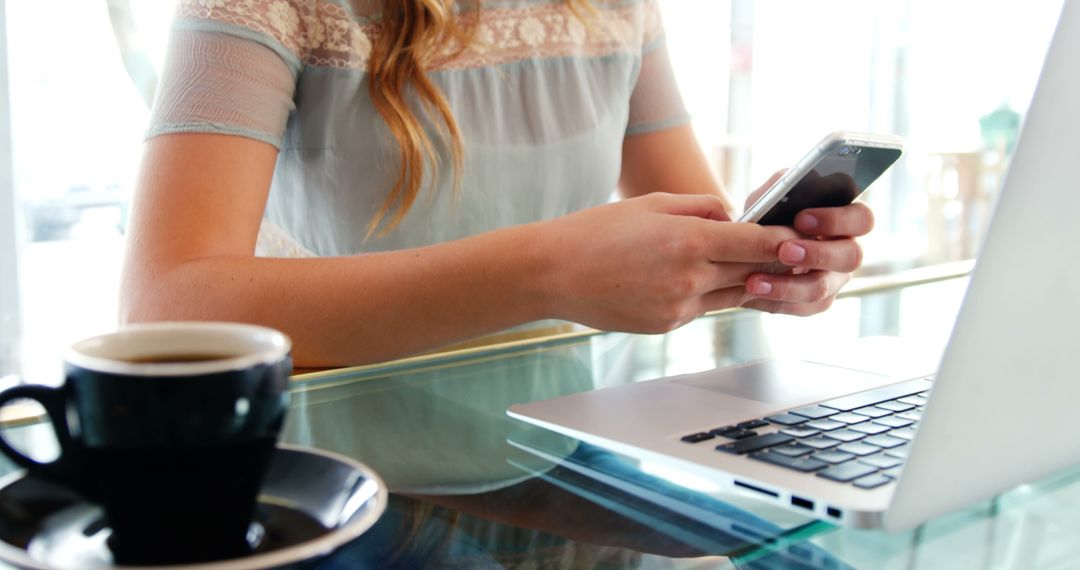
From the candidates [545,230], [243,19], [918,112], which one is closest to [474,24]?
[243,19]

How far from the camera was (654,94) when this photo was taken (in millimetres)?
1366

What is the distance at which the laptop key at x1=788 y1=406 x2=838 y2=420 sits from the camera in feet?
1.99

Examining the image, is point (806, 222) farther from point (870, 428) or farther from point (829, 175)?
point (870, 428)

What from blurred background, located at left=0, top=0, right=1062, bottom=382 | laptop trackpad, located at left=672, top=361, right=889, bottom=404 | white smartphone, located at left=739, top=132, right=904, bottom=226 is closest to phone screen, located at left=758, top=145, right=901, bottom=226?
white smartphone, located at left=739, top=132, right=904, bottom=226

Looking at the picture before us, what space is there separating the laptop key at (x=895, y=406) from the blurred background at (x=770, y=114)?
2105 mm

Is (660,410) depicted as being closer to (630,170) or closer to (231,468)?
(231,468)

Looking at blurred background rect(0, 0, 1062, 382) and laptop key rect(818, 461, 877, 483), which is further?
blurred background rect(0, 0, 1062, 382)

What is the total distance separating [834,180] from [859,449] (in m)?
0.25

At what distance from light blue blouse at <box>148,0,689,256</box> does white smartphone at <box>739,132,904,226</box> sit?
478 millimetres

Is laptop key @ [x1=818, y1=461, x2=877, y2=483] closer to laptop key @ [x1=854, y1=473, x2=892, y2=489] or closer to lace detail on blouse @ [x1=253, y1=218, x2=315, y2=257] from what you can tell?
laptop key @ [x1=854, y1=473, x2=892, y2=489]

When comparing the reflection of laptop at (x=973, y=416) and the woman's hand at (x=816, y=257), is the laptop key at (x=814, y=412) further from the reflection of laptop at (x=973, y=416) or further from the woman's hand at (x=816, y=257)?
the woman's hand at (x=816, y=257)

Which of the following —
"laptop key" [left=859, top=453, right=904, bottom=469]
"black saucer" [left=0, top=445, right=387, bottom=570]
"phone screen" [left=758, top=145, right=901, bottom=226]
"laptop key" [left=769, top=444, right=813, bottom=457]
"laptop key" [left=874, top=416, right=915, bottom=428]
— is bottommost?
"laptop key" [left=874, top=416, right=915, bottom=428]

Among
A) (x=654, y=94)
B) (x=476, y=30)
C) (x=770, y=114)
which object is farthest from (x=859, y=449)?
(x=770, y=114)

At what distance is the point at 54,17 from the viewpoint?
231 cm
